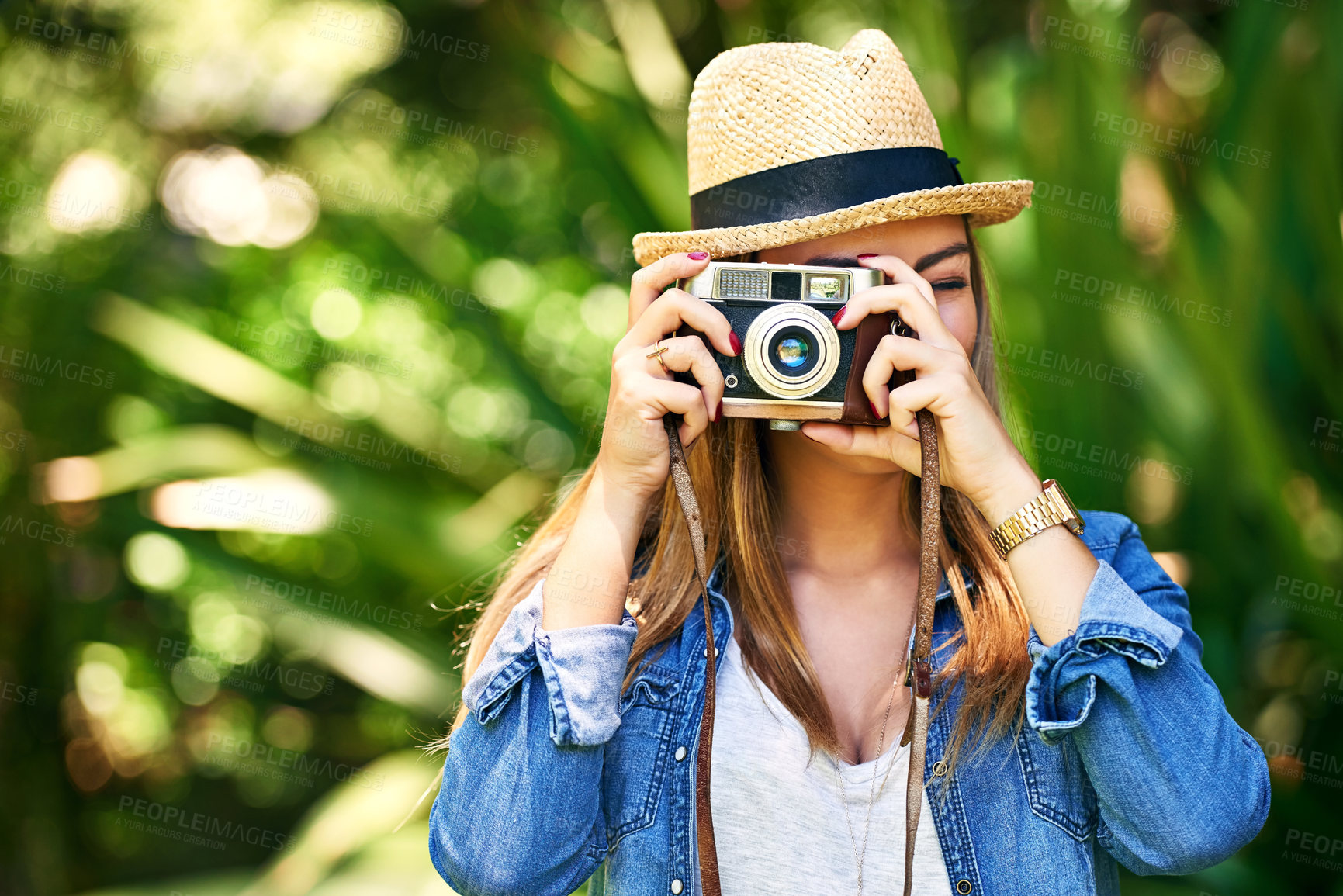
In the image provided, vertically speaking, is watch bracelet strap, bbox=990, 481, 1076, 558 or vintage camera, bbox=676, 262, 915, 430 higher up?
vintage camera, bbox=676, 262, 915, 430

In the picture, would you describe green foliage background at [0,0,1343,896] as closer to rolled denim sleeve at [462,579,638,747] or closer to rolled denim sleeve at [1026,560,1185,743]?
rolled denim sleeve at [462,579,638,747]

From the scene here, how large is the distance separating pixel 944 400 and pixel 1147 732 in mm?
392

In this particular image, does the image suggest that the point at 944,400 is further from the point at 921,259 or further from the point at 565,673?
the point at 565,673

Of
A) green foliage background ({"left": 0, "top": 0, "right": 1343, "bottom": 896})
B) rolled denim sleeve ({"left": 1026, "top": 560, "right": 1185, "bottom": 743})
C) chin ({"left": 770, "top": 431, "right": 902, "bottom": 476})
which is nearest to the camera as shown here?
rolled denim sleeve ({"left": 1026, "top": 560, "right": 1185, "bottom": 743})

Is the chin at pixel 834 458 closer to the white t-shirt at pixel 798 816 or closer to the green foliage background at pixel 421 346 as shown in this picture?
the white t-shirt at pixel 798 816

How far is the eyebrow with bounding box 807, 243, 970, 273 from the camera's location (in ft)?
3.97

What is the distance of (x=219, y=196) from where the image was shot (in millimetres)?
3238

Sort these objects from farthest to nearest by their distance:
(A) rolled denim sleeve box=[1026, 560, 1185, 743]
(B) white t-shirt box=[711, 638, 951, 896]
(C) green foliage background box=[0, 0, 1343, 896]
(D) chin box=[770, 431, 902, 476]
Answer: (C) green foliage background box=[0, 0, 1343, 896]
(D) chin box=[770, 431, 902, 476]
(B) white t-shirt box=[711, 638, 951, 896]
(A) rolled denim sleeve box=[1026, 560, 1185, 743]

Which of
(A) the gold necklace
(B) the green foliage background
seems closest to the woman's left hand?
(A) the gold necklace

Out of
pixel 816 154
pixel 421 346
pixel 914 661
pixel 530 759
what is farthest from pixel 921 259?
pixel 421 346

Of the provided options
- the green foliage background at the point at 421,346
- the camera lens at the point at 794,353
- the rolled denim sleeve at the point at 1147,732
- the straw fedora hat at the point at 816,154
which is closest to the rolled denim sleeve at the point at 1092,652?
the rolled denim sleeve at the point at 1147,732

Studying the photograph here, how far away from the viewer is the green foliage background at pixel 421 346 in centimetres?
215

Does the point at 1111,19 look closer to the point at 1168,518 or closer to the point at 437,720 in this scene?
the point at 1168,518

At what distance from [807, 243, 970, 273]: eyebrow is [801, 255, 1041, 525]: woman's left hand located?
8 cm
